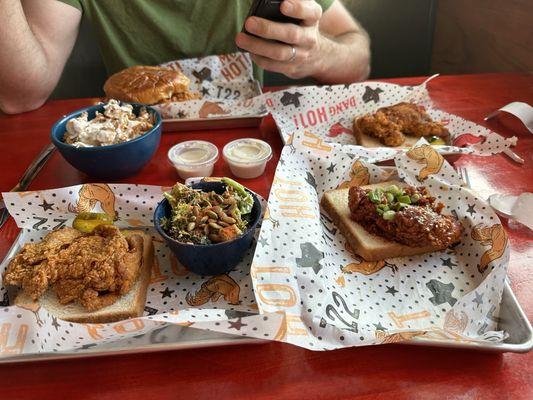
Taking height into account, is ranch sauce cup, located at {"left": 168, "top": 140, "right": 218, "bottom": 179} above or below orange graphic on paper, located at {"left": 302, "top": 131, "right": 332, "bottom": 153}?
below

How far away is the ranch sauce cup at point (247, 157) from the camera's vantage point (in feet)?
5.77

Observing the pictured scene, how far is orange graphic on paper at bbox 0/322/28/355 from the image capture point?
0.99 meters

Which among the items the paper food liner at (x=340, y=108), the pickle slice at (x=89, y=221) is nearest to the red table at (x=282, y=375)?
the pickle slice at (x=89, y=221)

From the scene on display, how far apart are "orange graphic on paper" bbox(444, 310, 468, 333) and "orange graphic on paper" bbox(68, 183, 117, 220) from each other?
1099 millimetres

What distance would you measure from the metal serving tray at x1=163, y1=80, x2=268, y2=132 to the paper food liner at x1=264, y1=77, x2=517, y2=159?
0.35 feet

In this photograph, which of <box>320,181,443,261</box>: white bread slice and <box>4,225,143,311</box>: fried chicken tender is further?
<box>320,181,443,261</box>: white bread slice

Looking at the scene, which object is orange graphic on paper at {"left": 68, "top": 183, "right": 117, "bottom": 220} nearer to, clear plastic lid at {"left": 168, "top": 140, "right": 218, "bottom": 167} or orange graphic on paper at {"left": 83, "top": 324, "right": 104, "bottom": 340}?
clear plastic lid at {"left": 168, "top": 140, "right": 218, "bottom": 167}

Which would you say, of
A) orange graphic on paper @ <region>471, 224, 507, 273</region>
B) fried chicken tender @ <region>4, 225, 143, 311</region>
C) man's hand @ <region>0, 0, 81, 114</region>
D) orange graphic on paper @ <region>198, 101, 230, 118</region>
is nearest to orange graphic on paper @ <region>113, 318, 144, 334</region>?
fried chicken tender @ <region>4, 225, 143, 311</region>

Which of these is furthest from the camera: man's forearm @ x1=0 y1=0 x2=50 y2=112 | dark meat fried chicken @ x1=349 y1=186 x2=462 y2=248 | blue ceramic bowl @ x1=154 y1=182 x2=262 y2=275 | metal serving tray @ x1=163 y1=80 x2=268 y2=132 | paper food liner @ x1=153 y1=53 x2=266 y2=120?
paper food liner @ x1=153 y1=53 x2=266 y2=120

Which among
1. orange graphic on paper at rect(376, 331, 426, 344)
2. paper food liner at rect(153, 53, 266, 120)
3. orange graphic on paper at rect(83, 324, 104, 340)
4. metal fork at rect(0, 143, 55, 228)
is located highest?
orange graphic on paper at rect(376, 331, 426, 344)

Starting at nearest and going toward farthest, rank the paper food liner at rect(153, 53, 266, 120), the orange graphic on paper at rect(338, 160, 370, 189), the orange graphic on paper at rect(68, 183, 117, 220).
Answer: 1. the orange graphic on paper at rect(68, 183, 117, 220)
2. the orange graphic on paper at rect(338, 160, 370, 189)
3. the paper food liner at rect(153, 53, 266, 120)

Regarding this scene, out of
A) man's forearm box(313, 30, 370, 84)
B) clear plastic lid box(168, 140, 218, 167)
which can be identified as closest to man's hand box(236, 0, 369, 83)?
man's forearm box(313, 30, 370, 84)

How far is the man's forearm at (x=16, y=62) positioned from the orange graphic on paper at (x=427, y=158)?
6.55ft

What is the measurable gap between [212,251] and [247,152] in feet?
2.40
